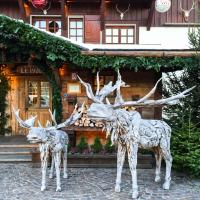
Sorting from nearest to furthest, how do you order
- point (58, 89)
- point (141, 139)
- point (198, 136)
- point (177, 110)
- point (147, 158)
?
1. point (141, 139)
2. point (198, 136)
3. point (177, 110)
4. point (147, 158)
5. point (58, 89)

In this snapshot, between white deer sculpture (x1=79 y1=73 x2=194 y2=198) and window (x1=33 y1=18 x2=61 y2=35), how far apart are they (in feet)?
25.9

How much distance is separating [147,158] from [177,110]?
1815 mm

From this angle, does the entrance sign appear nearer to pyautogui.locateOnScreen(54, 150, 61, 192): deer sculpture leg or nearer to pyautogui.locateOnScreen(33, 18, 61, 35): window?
pyautogui.locateOnScreen(33, 18, 61, 35): window

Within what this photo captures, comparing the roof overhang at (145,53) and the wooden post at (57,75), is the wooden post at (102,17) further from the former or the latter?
the roof overhang at (145,53)

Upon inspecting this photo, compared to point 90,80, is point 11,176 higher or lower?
lower

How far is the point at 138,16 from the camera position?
44.3 feet

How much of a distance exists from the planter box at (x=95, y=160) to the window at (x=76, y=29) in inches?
257

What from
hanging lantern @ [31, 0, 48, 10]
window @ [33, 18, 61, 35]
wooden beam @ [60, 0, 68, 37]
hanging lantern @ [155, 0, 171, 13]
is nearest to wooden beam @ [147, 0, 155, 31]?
hanging lantern @ [155, 0, 171, 13]

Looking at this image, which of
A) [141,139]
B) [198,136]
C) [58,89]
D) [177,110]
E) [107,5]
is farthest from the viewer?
[107,5]

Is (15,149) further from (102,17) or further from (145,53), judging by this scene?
(102,17)

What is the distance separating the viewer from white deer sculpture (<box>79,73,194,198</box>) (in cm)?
591

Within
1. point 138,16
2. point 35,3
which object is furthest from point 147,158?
point 35,3

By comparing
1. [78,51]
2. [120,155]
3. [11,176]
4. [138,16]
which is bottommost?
[11,176]

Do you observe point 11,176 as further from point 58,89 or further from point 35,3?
point 35,3
